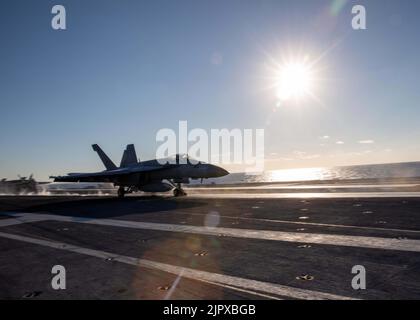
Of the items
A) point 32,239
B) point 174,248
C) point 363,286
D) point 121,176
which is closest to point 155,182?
point 121,176

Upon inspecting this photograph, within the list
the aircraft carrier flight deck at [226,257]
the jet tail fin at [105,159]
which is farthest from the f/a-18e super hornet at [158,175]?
the aircraft carrier flight deck at [226,257]

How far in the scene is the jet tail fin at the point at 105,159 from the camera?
131ft

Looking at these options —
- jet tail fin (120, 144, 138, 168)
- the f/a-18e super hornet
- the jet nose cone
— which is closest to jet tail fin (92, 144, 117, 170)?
jet tail fin (120, 144, 138, 168)

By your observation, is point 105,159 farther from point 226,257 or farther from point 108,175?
point 226,257

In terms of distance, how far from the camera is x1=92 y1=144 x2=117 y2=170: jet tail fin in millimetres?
39938

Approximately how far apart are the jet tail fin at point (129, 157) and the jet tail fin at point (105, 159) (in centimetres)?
320

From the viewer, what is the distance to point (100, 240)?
10.5m

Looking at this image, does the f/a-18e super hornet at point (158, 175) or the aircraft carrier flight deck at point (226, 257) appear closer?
the aircraft carrier flight deck at point (226, 257)

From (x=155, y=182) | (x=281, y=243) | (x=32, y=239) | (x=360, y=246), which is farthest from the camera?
(x=155, y=182)

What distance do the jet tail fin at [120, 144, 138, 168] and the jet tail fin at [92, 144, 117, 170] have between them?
3.20 metres

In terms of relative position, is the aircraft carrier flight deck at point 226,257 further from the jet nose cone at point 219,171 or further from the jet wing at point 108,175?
the jet wing at point 108,175

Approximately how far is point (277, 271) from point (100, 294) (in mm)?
3217

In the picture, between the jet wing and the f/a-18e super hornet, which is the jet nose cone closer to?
the f/a-18e super hornet
